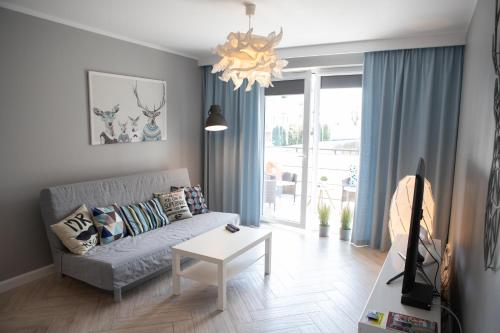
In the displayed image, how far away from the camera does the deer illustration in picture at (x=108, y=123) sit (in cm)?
359

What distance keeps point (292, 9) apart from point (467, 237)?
210 cm

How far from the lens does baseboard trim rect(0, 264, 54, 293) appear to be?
2918 millimetres

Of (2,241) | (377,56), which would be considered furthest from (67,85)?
(377,56)

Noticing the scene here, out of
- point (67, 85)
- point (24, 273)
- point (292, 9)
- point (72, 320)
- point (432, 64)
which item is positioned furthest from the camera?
point (432, 64)

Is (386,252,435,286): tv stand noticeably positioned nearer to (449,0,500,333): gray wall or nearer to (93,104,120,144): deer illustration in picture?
(449,0,500,333): gray wall

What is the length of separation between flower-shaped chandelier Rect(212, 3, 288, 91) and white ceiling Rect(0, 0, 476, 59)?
14.7 inches

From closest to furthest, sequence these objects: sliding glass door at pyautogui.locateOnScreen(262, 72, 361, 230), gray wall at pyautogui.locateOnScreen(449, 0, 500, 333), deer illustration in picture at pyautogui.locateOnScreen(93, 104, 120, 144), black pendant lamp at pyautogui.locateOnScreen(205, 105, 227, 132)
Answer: gray wall at pyautogui.locateOnScreen(449, 0, 500, 333) → black pendant lamp at pyautogui.locateOnScreen(205, 105, 227, 132) → deer illustration in picture at pyautogui.locateOnScreen(93, 104, 120, 144) → sliding glass door at pyautogui.locateOnScreen(262, 72, 361, 230)

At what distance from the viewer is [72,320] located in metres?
2.50

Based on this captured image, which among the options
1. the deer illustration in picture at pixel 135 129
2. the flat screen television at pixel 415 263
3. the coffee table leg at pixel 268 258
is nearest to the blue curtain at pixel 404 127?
the coffee table leg at pixel 268 258

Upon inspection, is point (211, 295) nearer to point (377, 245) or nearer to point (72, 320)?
point (72, 320)

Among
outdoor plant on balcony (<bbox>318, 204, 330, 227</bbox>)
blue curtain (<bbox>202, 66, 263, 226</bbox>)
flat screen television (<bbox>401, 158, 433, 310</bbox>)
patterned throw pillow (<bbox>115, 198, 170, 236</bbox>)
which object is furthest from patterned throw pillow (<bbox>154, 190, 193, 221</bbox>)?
flat screen television (<bbox>401, 158, 433, 310</bbox>)

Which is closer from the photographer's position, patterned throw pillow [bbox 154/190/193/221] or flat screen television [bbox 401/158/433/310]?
flat screen television [bbox 401/158/433/310]

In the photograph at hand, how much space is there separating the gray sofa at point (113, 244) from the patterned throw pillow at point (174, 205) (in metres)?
0.10

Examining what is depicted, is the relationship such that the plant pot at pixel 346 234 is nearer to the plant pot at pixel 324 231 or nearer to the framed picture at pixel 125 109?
the plant pot at pixel 324 231
